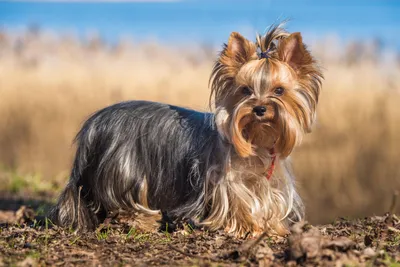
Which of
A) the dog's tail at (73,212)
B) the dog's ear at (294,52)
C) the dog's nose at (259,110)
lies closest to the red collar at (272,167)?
the dog's nose at (259,110)

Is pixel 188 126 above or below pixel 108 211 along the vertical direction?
above

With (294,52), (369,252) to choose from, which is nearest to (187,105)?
(294,52)

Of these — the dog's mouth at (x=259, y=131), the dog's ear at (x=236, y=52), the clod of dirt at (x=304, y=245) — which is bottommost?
the clod of dirt at (x=304, y=245)

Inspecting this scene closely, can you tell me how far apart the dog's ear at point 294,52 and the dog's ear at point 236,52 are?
0.23 metres

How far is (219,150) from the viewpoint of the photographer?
18.0 ft

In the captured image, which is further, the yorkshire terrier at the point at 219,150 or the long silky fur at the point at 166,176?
the long silky fur at the point at 166,176

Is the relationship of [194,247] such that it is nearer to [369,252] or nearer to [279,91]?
[369,252]

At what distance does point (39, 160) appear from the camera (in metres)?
13.2

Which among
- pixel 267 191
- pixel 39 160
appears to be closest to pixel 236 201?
pixel 267 191

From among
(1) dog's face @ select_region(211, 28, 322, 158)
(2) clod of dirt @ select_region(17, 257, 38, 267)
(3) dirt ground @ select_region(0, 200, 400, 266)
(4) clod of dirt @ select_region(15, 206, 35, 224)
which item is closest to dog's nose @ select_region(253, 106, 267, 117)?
(1) dog's face @ select_region(211, 28, 322, 158)

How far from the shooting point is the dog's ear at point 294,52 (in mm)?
5168

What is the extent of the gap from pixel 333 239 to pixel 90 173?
2.47 m

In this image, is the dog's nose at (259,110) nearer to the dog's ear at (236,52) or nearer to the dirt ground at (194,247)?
the dog's ear at (236,52)

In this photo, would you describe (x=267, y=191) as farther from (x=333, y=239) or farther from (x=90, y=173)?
(x=90, y=173)
